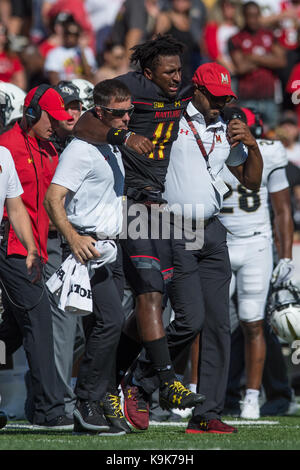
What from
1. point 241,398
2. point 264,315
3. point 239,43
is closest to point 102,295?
point 264,315

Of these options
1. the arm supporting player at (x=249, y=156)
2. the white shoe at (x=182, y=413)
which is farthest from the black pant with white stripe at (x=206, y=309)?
the white shoe at (x=182, y=413)

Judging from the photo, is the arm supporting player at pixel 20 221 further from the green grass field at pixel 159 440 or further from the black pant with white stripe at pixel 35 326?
the green grass field at pixel 159 440

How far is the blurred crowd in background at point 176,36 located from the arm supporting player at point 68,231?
6.05 meters

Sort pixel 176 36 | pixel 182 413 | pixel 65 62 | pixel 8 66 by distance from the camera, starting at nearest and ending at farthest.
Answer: pixel 182 413, pixel 65 62, pixel 8 66, pixel 176 36

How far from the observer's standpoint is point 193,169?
634 cm

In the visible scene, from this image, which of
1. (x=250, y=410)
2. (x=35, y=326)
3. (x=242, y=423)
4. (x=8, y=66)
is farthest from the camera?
(x=8, y=66)

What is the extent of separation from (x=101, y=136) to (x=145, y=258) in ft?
2.51

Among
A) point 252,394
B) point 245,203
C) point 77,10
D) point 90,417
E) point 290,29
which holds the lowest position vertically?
point 252,394

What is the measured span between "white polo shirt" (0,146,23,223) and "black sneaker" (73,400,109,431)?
1.32 metres

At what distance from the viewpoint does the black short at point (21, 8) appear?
14.8m

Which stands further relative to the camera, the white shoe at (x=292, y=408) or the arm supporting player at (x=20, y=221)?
the white shoe at (x=292, y=408)

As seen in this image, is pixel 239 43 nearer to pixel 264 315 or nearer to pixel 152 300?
pixel 264 315

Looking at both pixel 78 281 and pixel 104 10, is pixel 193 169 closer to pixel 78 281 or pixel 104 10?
pixel 78 281

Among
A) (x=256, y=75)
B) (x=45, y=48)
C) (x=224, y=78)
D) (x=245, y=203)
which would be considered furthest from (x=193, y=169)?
(x=45, y=48)
